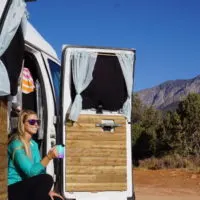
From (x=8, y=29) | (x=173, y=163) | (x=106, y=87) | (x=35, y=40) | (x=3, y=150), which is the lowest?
(x=173, y=163)

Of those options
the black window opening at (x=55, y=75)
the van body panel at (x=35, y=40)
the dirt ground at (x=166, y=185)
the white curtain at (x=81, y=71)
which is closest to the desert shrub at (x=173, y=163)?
the dirt ground at (x=166, y=185)

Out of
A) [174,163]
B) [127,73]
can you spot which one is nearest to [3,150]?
[127,73]

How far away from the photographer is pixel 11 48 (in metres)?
4.73

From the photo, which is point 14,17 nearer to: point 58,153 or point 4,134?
point 4,134

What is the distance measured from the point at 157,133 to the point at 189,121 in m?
1.81

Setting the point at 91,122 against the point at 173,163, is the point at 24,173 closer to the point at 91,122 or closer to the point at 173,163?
the point at 91,122

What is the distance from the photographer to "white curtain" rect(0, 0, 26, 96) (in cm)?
412

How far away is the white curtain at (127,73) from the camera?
6059 mm

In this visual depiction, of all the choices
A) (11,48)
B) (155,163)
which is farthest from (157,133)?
(11,48)

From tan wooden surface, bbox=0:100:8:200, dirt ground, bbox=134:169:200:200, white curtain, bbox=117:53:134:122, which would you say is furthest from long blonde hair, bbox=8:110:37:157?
dirt ground, bbox=134:169:200:200

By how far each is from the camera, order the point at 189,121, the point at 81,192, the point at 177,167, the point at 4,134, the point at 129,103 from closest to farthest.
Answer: the point at 4,134 → the point at 81,192 → the point at 129,103 → the point at 177,167 → the point at 189,121

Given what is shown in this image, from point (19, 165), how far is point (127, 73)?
1.82 metres

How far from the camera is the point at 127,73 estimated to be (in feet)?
20.0

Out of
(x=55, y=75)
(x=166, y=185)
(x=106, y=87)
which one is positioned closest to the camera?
(x=106, y=87)
